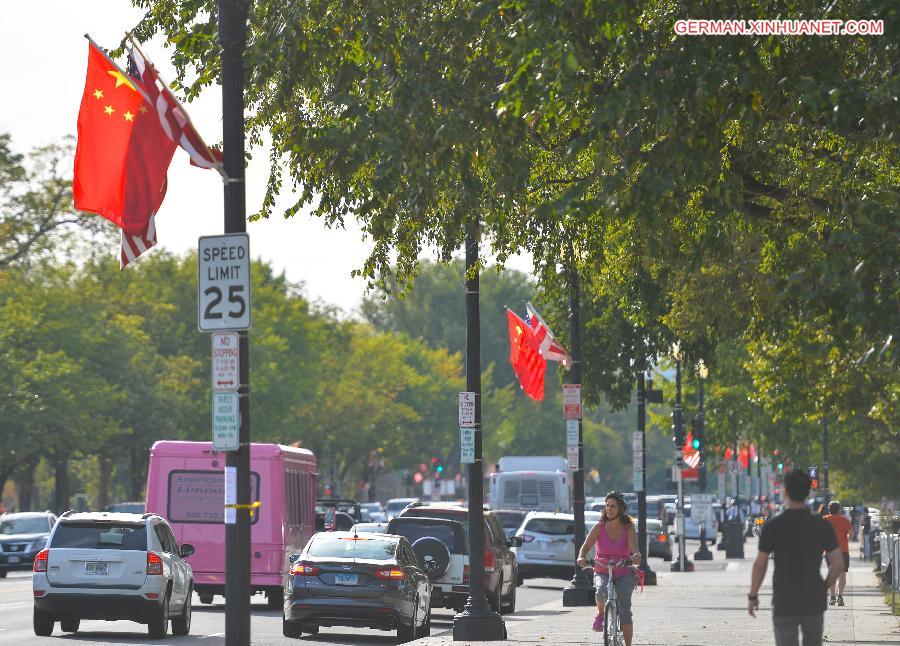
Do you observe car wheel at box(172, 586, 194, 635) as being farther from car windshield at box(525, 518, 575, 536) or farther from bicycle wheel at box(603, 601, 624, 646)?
car windshield at box(525, 518, 575, 536)

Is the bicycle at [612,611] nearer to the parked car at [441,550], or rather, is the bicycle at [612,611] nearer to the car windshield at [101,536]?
the car windshield at [101,536]

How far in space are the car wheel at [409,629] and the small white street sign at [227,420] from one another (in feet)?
37.8

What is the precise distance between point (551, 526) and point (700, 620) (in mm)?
15007

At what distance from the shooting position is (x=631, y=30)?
1423cm

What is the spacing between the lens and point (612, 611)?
19406 mm

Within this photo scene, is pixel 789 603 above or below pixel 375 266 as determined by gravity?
below

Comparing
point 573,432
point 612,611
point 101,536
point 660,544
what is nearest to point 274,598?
point 573,432

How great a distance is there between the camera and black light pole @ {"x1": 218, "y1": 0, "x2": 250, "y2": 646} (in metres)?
13.3

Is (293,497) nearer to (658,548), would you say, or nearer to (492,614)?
(492,614)

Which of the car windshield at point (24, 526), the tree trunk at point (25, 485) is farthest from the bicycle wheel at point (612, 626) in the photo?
the tree trunk at point (25, 485)

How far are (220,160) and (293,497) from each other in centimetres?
1777

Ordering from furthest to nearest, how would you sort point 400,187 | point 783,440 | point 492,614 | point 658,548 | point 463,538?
1. point 658,548
2. point 783,440
3. point 463,538
4. point 492,614
5. point 400,187

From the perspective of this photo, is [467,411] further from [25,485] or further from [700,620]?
[25,485]

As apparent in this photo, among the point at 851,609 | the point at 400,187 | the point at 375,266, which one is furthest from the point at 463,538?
the point at 400,187
